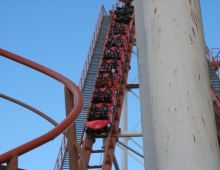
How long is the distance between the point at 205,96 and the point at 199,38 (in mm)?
308

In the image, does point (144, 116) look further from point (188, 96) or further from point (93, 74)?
point (93, 74)

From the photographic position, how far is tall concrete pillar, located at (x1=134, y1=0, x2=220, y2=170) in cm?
198

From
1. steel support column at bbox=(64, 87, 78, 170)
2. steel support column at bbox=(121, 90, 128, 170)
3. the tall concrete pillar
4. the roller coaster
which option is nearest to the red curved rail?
steel support column at bbox=(64, 87, 78, 170)

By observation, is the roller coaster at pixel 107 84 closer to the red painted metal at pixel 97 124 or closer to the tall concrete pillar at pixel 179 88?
the red painted metal at pixel 97 124

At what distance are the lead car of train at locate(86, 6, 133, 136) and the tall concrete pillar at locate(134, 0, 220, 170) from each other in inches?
336

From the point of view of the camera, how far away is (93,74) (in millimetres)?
14484

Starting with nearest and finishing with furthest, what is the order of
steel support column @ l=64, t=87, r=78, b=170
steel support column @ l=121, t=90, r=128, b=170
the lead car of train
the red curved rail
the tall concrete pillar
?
the red curved rail < the tall concrete pillar < steel support column @ l=64, t=87, r=78, b=170 < the lead car of train < steel support column @ l=121, t=90, r=128, b=170

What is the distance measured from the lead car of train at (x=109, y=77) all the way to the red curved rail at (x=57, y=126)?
26.8ft

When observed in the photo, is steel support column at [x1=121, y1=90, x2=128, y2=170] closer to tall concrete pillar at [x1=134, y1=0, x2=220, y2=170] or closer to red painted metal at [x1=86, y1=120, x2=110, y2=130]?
red painted metal at [x1=86, y1=120, x2=110, y2=130]

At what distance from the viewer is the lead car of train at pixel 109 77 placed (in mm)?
10930

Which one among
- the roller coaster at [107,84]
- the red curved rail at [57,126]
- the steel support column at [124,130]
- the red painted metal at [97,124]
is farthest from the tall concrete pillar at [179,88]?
the steel support column at [124,130]

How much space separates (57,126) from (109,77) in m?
10.8

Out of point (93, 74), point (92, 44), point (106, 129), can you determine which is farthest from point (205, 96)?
point (92, 44)

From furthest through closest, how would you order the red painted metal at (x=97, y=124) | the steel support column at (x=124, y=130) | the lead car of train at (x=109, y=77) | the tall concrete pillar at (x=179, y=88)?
the steel support column at (x=124, y=130)
the lead car of train at (x=109, y=77)
the red painted metal at (x=97, y=124)
the tall concrete pillar at (x=179, y=88)
